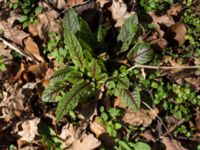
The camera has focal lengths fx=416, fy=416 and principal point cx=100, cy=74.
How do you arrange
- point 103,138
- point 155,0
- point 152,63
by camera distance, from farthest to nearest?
point 155,0, point 152,63, point 103,138

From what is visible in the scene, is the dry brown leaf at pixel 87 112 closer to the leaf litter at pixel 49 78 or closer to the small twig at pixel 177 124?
the leaf litter at pixel 49 78

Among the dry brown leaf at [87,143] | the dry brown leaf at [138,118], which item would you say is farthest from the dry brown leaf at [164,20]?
the dry brown leaf at [87,143]

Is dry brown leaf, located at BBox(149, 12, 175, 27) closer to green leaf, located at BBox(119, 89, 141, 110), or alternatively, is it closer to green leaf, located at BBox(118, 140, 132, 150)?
green leaf, located at BBox(119, 89, 141, 110)

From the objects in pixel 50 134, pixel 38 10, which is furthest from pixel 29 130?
pixel 38 10

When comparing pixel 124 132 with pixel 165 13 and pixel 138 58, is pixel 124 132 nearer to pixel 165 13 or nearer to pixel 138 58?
pixel 138 58

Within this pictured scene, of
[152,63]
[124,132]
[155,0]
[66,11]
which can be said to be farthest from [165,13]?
[124,132]

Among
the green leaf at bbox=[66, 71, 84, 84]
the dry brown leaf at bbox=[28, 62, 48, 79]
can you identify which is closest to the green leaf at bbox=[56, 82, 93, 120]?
the green leaf at bbox=[66, 71, 84, 84]

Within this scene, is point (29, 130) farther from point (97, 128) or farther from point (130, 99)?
point (130, 99)
